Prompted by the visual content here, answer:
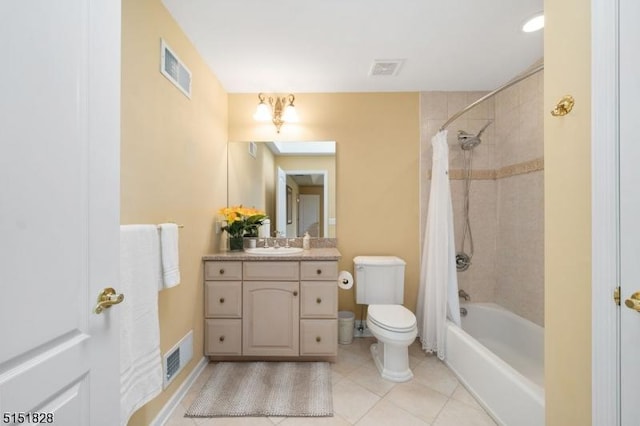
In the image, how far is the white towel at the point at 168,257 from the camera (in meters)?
1.38

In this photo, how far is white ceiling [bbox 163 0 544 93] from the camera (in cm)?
154

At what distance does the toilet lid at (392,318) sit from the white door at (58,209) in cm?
156

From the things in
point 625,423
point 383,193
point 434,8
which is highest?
point 434,8

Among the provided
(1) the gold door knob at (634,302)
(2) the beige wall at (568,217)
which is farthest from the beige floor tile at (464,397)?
(1) the gold door knob at (634,302)

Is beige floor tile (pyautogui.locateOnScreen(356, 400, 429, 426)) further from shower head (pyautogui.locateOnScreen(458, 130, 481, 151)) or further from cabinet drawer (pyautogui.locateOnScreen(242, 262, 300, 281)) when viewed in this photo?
shower head (pyautogui.locateOnScreen(458, 130, 481, 151))

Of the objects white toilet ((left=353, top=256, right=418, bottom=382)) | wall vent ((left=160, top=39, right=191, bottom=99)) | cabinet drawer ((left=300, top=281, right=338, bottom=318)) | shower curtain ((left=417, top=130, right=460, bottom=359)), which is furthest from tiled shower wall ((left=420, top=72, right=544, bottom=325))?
wall vent ((left=160, top=39, right=191, bottom=99))

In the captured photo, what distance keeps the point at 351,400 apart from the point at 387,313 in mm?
630

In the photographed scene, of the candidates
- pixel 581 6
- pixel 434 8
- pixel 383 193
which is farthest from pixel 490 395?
pixel 434 8

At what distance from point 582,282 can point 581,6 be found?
0.93 m

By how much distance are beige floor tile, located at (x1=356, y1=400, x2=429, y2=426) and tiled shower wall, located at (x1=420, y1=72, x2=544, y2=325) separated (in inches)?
53.4

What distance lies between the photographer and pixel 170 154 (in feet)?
5.14

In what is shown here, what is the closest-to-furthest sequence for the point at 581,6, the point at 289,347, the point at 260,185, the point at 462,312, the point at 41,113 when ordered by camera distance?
1. the point at 41,113
2. the point at 581,6
3. the point at 289,347
4. the point at 462,312
5. the point at 260,185

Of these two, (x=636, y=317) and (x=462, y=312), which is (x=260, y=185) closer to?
(x=462, y=312)

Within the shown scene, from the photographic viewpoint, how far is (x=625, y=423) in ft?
2.51
